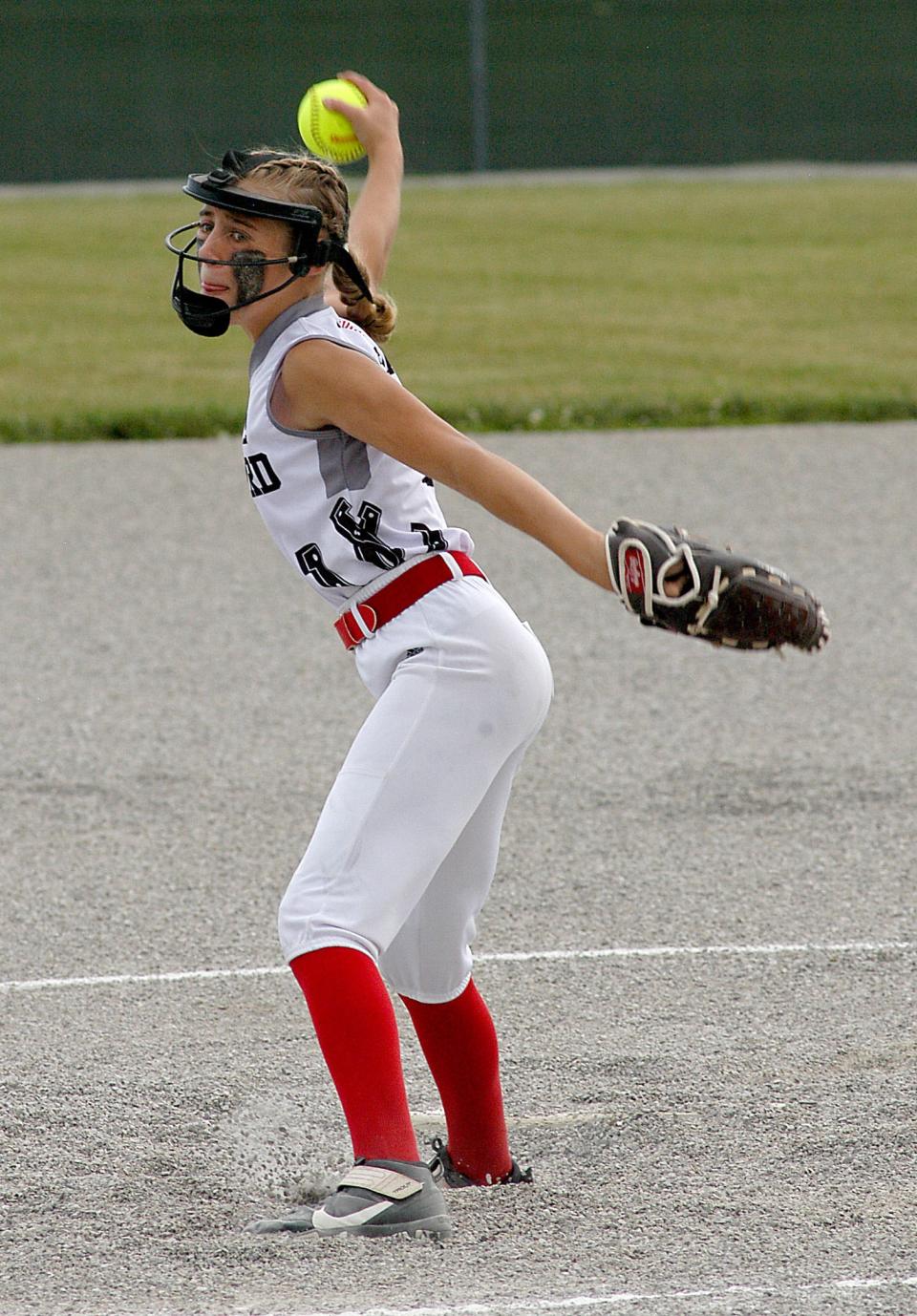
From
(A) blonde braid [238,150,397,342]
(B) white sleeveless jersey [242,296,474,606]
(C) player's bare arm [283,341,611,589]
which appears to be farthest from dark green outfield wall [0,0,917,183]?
(C) player's bare arm [283,341,611,589]

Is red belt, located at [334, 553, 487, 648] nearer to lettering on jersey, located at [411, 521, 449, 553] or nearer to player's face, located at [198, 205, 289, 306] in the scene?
lettering on jersey, located at [411, 521, 449, 553]

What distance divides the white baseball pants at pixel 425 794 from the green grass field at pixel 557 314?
29.2 feet

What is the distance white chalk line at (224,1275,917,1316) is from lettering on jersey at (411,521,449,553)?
1.28 metres

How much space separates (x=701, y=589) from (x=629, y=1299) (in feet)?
3.75

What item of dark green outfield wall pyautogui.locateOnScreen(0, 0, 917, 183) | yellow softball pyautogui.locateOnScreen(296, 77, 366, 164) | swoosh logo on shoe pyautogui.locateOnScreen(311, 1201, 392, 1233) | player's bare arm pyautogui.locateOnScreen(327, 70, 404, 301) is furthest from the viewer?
dark green outfield wall pyautogui.locateOnScreen(0, 0, 917, 183)

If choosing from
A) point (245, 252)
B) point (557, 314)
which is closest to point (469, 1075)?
point (245, 252)

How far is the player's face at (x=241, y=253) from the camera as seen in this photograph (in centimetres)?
332

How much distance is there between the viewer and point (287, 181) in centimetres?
333

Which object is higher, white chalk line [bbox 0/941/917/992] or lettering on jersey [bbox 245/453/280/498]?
lettering on jersey [bbox 245/453/280/498]

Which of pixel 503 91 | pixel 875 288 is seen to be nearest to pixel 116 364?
pixel 875 288

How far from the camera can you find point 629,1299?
2949 millimetres

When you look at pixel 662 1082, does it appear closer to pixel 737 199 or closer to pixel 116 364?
pixel 116 364

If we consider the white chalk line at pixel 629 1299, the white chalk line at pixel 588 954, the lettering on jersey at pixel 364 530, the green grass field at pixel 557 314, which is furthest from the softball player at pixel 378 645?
the green grass field at pixel 557 314

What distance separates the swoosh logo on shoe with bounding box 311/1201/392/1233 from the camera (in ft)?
10.2
